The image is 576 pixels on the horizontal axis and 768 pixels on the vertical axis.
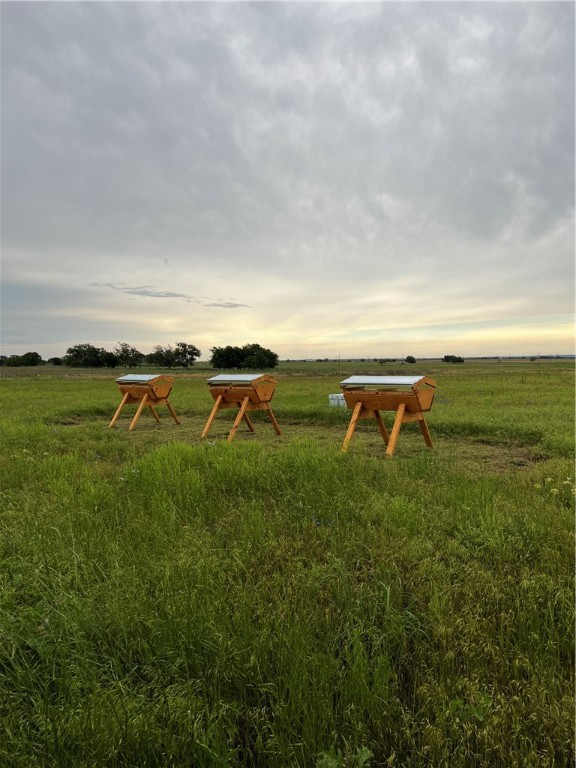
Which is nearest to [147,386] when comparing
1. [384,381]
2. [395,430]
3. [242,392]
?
[242,392]

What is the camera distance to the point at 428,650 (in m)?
2.08

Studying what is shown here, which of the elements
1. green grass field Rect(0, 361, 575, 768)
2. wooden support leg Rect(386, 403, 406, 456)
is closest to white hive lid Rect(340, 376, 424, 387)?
wooden support leg Rect(386, 403, 406, 456)

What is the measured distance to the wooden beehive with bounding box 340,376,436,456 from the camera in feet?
21.4

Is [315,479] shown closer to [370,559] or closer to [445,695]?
[370,559]

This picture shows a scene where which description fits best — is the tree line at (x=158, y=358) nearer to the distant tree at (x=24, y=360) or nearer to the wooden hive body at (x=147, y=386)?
the distant tree at (x=24, y=360)

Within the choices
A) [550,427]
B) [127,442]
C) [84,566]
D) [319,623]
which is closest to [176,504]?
[84,566]

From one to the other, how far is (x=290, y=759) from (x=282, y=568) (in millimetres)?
1296

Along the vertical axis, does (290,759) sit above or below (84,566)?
below

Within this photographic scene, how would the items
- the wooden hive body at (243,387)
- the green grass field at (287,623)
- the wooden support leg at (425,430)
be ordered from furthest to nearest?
the wooden hive body at (243,387) → the wooden support leg at (425,430) → the green grass field at (287,623)

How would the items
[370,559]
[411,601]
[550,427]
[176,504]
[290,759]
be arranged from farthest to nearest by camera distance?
[550,427], [176,504], [370,559], [411,601], [290,759]

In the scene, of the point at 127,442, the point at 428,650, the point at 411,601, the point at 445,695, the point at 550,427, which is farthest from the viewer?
the point at 550,427

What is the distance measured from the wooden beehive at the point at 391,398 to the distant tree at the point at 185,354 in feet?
314

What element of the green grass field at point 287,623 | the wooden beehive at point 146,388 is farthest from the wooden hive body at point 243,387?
the green grass field at point 287,623

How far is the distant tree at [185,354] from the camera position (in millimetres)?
100500
